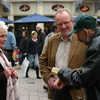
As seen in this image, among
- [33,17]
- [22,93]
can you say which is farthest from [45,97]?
[33,17]

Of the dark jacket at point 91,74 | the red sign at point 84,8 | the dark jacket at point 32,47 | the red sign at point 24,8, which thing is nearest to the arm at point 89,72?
the dark jacket at point 91,74

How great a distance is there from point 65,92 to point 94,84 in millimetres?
947

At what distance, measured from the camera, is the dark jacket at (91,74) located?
203 centimetres

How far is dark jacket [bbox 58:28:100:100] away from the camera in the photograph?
203 centimetres

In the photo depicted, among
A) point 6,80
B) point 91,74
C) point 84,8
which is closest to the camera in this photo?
point 91,74

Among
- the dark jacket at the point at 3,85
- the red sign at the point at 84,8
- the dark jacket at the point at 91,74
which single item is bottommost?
the dark jacket at the point at 3,85

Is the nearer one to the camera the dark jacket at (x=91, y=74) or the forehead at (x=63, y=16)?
the dark jacket at (x=91, y=74)

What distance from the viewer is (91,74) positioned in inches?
80.6

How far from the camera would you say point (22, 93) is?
6402 millimetres

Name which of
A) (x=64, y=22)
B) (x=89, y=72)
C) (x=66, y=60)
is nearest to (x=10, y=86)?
(x=66, y=60)

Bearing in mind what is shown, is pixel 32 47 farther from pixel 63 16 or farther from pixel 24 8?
pixel 24 8

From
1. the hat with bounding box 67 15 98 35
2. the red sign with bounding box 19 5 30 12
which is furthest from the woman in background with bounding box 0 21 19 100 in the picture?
the red sign with bounding box 19 5 30 12

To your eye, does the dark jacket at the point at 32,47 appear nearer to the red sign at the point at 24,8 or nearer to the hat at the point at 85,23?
the hat at the point at 85,23

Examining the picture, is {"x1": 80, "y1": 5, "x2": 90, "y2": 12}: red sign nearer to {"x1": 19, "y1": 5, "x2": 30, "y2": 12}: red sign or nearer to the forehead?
{"x1": 19, "y1": 5, "x2": 30, "y2": 12}: red sign
